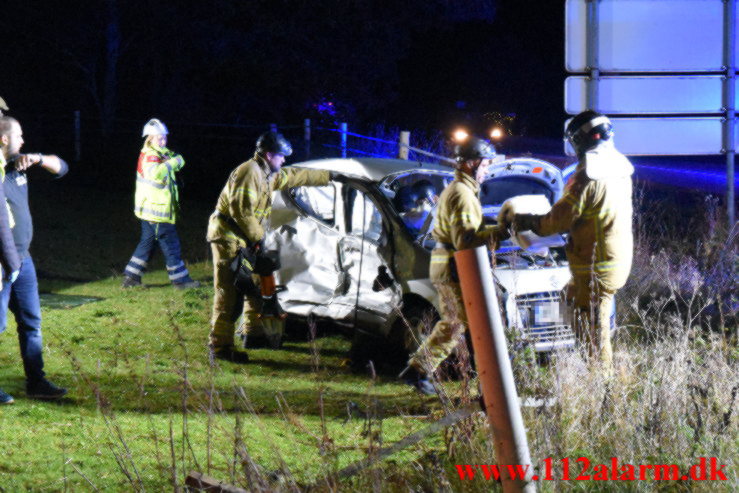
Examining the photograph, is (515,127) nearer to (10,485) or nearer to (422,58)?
(422,58)

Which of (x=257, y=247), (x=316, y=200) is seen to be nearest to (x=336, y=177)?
(x=316, y=200)

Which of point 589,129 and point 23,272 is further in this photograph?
point 23,272

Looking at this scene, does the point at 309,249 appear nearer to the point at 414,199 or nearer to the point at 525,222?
the point at 414,199

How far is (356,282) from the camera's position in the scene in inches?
336

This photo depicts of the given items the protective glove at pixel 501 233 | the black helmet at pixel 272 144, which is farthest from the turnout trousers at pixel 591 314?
the black helmet at pixel 272 144

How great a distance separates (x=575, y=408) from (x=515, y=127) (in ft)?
127

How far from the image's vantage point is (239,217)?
8.55 metres

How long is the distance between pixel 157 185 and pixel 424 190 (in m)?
4.52

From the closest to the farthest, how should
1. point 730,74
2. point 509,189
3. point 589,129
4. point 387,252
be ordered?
point 589,129 < point 387,252 < point 509,189 < point 730,74

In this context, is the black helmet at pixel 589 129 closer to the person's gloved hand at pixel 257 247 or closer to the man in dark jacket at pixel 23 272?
the person's gloved hand at pixel 257 247

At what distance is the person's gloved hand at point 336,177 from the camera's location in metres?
8.77

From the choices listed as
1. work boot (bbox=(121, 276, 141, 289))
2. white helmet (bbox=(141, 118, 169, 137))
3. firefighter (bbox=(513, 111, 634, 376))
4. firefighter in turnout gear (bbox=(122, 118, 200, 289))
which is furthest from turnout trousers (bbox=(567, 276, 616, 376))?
work boot (bbox=(121, 276, 141, 289))

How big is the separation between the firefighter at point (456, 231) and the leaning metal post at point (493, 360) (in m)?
3.26

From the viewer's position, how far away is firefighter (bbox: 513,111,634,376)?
6.52 m
